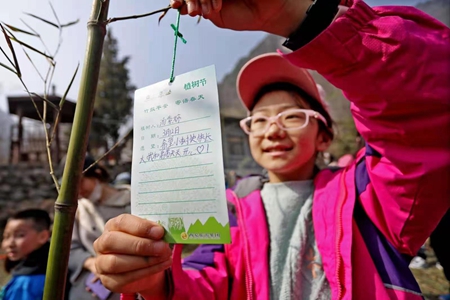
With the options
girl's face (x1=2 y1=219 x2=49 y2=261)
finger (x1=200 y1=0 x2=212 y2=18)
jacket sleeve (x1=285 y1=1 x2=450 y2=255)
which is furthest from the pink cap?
girl's face (x1=2 y1=219 x2=49 y2=261)

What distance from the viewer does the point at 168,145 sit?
0.54 metres

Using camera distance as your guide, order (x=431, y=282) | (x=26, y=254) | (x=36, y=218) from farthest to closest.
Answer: (x=431, y=282)
(x=36, y=218)
(x=26, y=254)

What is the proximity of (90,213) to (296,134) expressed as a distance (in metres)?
1.70

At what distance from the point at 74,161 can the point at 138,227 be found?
0.15m

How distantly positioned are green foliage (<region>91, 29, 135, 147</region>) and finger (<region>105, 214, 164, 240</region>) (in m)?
15.4

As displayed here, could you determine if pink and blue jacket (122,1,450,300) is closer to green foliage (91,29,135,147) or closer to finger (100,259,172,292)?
finger (100,259,172,292)

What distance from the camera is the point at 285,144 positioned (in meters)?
0.96

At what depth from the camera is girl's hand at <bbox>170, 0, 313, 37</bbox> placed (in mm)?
613

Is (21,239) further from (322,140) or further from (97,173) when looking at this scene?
(322,140)

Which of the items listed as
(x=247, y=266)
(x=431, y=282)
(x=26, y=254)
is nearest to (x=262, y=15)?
(x=247, y=266)

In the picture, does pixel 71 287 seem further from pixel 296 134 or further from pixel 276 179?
pixel 296 134

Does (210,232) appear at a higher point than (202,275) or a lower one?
higher

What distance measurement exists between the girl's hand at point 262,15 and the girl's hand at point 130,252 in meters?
0.43

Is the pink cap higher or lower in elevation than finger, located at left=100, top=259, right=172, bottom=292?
higher
